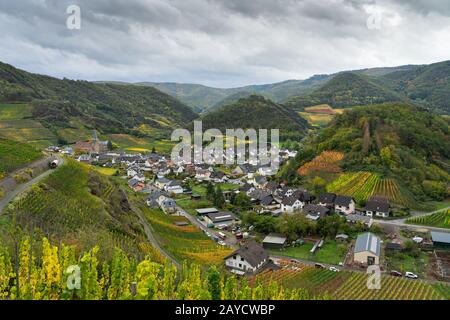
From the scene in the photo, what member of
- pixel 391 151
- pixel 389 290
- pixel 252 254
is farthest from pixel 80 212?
pixel 391 151

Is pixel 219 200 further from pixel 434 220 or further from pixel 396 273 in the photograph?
pixel 434 220

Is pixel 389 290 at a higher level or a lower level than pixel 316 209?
lower

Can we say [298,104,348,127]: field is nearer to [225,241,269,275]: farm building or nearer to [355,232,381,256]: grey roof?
[355,232,381,256]: grey roof

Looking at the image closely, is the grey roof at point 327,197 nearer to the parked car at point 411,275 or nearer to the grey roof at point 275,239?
the grey roof at point 275,239

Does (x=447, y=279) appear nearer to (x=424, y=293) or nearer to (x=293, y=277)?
(x=424, y=293)

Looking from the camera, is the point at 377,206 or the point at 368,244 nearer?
the point at 368,244

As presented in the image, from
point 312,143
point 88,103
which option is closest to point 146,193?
point 312,143

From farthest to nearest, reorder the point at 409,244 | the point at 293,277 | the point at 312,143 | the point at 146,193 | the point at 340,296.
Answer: the point at 312,143
the point at 146,193
the point at 409,244
the point at 293,277
the point at 340,296
